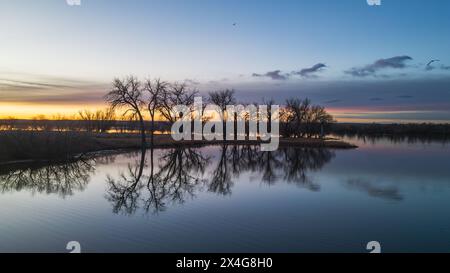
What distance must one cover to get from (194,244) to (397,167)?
2324 centimetres

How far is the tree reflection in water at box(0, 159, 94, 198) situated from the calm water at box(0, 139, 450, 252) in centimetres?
5

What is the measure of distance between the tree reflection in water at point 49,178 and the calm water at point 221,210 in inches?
2.0

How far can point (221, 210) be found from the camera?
15227 mm

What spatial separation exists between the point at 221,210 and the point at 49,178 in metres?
12.1

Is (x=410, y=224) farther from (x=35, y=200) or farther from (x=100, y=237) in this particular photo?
(x=35, y=200)

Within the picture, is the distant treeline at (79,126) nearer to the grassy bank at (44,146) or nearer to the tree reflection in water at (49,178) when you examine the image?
the grassy bank at (44,146)

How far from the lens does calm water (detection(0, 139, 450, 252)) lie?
36.6 ft

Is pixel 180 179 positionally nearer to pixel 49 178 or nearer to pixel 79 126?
pixel 49 178

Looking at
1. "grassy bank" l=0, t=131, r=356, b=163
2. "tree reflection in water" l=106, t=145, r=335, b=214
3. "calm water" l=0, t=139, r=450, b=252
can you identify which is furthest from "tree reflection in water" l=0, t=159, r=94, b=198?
"grassy bank" l=0, t=131, r=356, b=163

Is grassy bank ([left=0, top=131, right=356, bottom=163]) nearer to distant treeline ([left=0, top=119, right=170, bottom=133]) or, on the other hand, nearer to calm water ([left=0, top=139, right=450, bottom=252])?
calm water ([left=0, top=139, right=450, bottom=252])

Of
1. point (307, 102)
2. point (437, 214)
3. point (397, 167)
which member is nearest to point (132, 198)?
point (437, 214)

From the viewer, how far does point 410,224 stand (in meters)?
13.2

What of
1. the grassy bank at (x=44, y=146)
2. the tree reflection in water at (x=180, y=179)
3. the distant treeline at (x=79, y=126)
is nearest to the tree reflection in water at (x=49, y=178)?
the tree reflection in water at (x=180, y=179)

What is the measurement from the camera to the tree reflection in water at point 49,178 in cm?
1931
